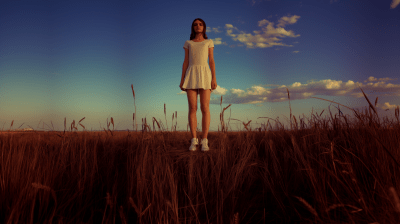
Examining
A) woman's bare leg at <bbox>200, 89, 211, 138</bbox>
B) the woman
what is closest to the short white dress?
the woman

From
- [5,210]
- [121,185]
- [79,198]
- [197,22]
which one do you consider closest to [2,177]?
[5,210]

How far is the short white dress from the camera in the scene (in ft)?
12.8

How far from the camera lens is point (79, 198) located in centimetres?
183

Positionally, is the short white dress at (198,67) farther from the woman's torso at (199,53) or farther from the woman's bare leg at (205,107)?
the woman's bare leg at (205,107)

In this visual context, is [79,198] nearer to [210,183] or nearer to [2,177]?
[2,177]

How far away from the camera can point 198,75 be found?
3.94m

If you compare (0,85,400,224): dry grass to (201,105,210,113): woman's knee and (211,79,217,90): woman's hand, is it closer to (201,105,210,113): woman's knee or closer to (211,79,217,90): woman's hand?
(201,105,210,113): woman's knee

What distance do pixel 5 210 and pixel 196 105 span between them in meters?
2.99

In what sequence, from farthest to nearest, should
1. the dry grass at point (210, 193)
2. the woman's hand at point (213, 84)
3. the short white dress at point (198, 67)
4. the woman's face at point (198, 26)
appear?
the woman's face at point (198, 26) → the woman's hand at point (213, 84) → the short white dress at point (198, 67) → the dry grass at point (210, 193)

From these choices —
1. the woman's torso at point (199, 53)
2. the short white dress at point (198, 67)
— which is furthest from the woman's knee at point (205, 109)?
the woman's torso at point (199, 53)

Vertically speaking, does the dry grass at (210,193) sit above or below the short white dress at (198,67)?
below

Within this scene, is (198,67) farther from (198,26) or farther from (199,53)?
(198,26)

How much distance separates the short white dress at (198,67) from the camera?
389cm

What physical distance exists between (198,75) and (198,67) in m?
0.18
